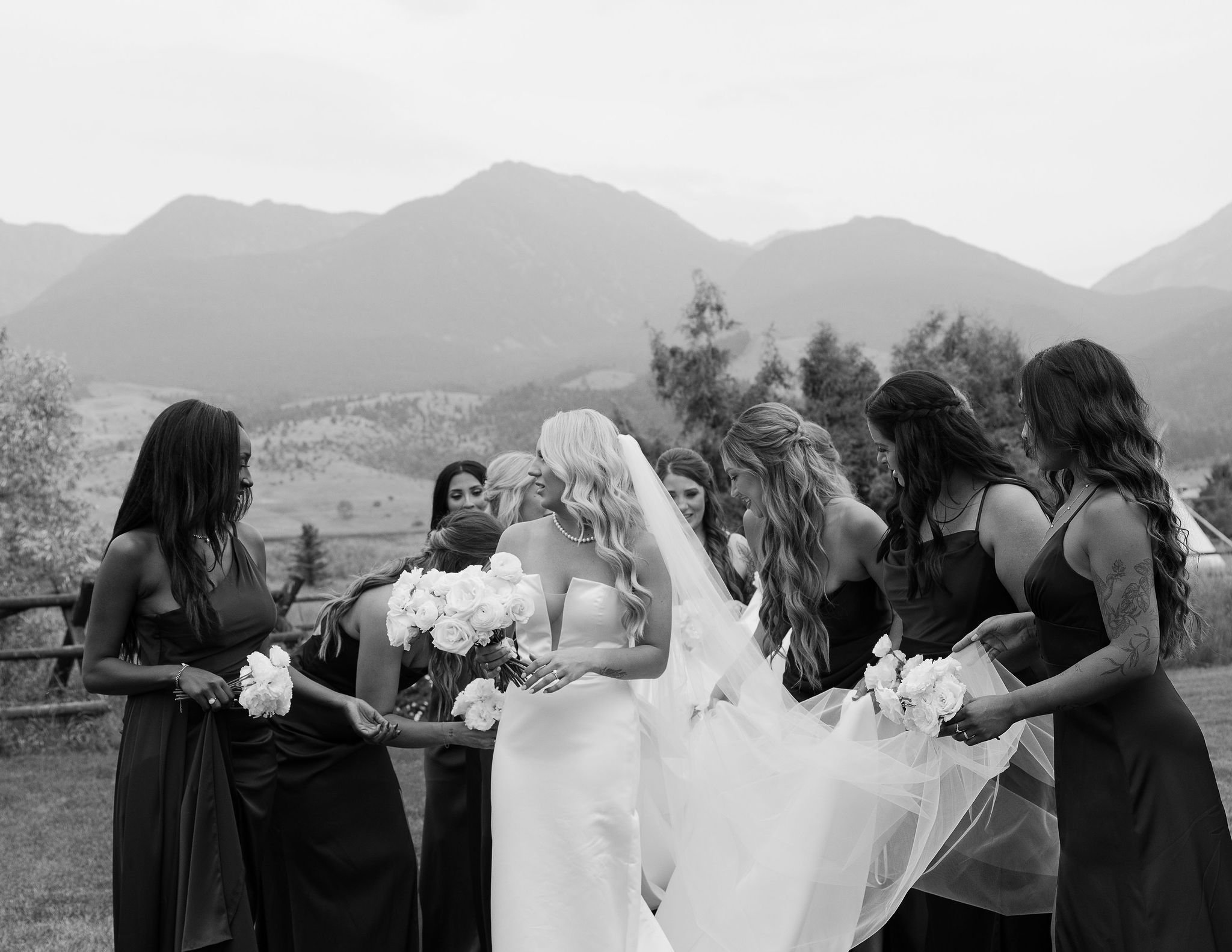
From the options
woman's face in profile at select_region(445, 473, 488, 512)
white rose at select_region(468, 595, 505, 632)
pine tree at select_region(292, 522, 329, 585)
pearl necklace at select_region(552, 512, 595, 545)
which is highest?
pearl necklace at select_region(552, 512, 595, 545)

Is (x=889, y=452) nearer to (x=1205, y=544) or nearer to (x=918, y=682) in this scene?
(x=918, y=682)

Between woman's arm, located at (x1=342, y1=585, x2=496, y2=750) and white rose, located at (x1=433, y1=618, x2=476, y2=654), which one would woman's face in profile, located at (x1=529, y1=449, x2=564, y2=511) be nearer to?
white rose, located at (x1=433, y1=618, x2=476, y2=654)

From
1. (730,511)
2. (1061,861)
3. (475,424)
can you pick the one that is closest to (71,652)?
(1061,861)

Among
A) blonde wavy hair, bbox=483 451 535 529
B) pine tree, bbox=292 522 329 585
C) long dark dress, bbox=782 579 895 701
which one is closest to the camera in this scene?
long dark dress, bbox=782 579 895 701

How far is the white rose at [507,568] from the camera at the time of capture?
14.0ft

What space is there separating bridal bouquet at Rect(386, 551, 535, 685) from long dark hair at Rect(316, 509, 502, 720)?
0.77 metres

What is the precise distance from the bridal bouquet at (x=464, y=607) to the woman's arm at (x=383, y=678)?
0.60 meters

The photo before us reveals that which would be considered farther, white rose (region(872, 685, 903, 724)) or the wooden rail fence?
the wooden rail fence

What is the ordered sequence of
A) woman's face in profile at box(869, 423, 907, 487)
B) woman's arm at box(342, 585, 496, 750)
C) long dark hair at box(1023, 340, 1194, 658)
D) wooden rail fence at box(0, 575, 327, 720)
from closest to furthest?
long dark hair at box(1023, 340, 1194, 658) < woman's face in profile at box(869, 423, 907, 487) < woman's arm at box(342, 585, 496, 750) < wooden rail fence at box(0, 575, 327, 720)

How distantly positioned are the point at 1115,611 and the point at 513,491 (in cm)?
369

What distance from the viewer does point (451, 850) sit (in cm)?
569

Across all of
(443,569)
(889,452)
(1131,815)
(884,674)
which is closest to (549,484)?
(443,569)

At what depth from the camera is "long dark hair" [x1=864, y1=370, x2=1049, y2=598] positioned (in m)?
4.55

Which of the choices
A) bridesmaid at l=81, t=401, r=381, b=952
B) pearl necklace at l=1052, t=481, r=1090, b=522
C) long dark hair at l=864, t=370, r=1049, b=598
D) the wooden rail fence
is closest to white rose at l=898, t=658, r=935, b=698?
pearl necklace at l=1052, t=481, r=1090, b=522
